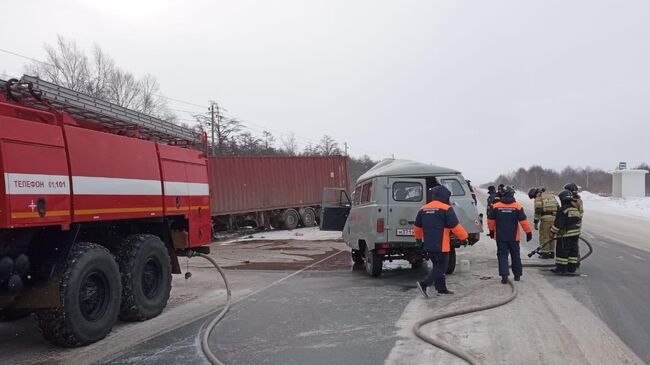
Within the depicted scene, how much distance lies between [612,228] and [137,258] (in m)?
19.3

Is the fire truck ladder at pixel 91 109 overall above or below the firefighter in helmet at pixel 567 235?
above

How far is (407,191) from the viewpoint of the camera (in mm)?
9789

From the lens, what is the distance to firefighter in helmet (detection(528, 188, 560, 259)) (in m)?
11.6

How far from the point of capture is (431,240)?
7.96 m

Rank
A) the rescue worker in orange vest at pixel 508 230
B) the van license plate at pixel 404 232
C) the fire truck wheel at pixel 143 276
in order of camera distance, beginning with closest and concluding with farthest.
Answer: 1. the fire truck wheel at pixel 143 276
2. the rescue worker in orange vest at pixel 508 230
3. the van license plate at pixel 404 232

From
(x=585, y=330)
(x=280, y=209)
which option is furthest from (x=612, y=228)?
(x=585, y=330)

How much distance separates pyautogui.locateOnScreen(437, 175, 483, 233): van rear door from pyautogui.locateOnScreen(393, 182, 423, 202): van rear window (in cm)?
66

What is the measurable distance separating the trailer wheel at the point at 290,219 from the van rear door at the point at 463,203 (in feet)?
49.4

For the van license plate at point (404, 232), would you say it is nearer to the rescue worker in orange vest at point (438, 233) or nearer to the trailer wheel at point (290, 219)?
the rescue worker in orange vest at point (438, 233)

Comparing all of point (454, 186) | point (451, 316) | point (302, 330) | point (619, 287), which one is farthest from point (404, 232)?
point (302, 330)

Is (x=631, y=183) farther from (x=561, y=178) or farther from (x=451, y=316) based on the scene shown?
(x=561, y=178)

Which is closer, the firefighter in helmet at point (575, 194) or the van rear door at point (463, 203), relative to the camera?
the van rear door at point (463, 203)

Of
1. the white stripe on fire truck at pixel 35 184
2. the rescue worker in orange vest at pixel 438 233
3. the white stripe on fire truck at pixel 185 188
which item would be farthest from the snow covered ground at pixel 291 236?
the white stripe on fire truck at pixel 35 184

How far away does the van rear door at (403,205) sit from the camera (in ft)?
30.9
